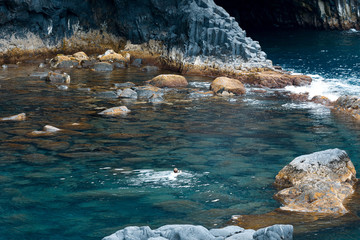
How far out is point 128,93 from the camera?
22625mm

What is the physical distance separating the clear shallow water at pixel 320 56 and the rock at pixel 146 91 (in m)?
7.36

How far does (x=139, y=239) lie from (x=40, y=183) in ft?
15.9

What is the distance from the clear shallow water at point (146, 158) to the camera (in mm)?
9539

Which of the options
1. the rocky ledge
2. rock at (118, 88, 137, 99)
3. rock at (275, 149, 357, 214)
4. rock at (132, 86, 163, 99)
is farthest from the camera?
the rocky ledge

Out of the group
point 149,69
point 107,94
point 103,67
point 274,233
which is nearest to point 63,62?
point 103,67

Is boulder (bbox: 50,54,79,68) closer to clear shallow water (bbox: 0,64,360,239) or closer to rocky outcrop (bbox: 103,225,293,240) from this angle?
clear shallow water (bbox: 0,64,360,239)

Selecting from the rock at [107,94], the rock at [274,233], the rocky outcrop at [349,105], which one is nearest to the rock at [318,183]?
the rock at [274,233]

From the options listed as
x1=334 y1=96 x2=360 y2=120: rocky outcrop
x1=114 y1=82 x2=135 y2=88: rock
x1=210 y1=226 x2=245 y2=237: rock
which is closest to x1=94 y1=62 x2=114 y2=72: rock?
x1=114 y1=82 x2=135 y2=88: rock

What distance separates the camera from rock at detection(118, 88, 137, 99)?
22.4 metres

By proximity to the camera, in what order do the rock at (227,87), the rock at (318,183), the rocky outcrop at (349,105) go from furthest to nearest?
1. the rock at (227,87)
2. the rocky outcrop at (349,105)
3. the rock at (318,183)

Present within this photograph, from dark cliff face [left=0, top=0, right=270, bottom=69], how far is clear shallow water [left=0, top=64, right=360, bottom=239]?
7278 mm

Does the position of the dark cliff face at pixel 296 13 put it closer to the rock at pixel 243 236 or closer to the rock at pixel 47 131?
the rock at pixel 47 131

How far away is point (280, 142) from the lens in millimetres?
14898

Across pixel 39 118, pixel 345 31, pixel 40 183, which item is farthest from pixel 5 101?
pixel 345 31
